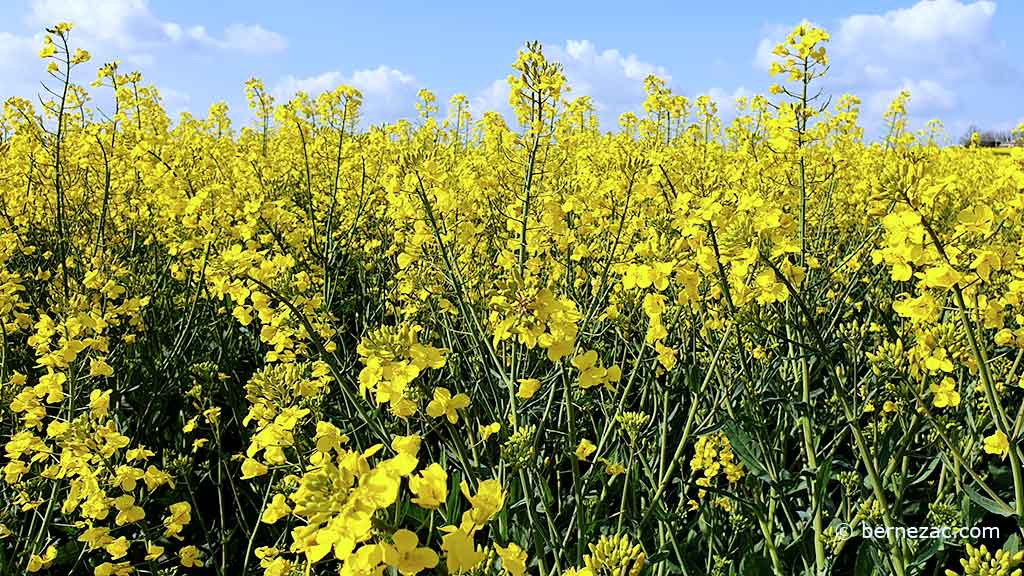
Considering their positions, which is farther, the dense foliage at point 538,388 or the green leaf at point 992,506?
the green leaf at point 992,506

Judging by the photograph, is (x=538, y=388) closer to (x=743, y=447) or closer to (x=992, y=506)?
(x=743, y=447)

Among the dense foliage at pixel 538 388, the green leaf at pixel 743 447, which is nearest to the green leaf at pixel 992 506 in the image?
the dense foliage at pixel 538 388

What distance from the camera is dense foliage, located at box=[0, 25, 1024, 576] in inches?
60.6

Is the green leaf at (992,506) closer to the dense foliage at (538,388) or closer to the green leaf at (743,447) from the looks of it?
the dense foliage at (538,388)

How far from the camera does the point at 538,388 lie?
1.70m

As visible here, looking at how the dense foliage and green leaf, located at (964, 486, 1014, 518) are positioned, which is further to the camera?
green leaf, located at (964, 486, 1014, 518)

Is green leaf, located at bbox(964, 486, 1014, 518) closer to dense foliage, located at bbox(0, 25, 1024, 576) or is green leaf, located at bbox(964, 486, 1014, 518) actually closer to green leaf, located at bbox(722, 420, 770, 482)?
dense foliage, located at bbox(0, 25, 1024, 576)

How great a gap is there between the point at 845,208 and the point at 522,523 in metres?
3.80

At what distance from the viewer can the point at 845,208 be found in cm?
505

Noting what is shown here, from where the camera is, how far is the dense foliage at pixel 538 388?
1538mm

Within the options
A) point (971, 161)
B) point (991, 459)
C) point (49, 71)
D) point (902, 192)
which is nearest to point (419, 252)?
point (902, 192)

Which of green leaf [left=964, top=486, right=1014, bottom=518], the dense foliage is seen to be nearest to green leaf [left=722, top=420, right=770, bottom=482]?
the dense foliage

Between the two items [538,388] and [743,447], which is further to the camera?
[743,447]

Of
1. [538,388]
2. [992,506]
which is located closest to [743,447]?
[992,506]
